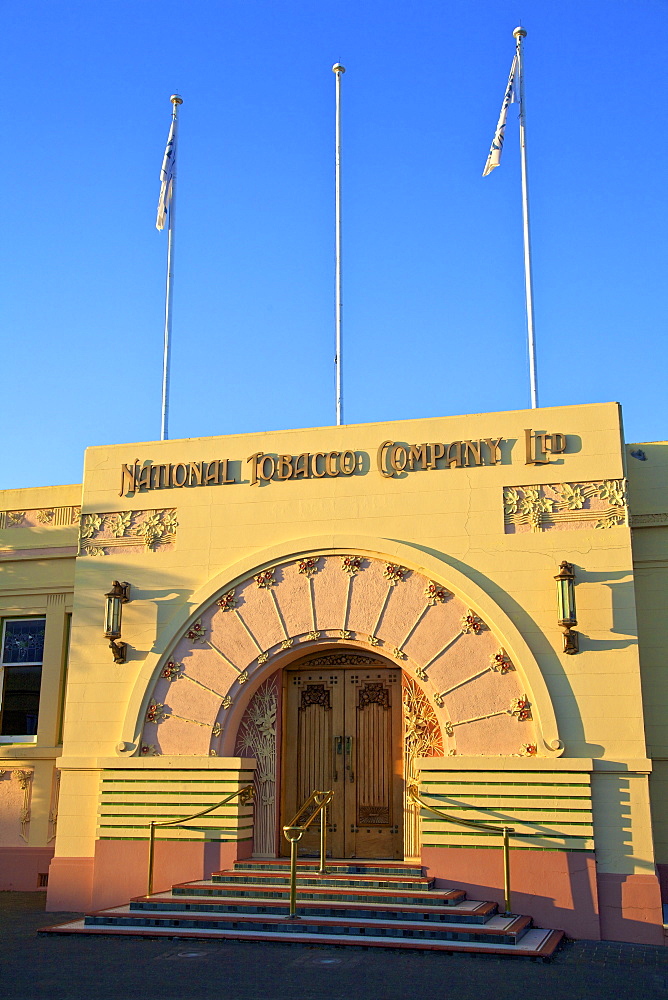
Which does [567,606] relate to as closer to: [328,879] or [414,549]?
[414,549]

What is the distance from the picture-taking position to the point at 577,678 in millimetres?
12078

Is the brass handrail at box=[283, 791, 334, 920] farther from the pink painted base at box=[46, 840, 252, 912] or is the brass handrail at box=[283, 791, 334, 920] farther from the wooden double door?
the pink painted base at box=[46, 840, 252, 912]

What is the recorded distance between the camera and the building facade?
11.9 meters

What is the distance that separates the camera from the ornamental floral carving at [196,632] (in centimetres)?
1369

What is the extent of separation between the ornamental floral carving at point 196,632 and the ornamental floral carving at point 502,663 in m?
3.89

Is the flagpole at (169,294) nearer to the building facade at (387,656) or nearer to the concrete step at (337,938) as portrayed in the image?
the building facade at (387,656)

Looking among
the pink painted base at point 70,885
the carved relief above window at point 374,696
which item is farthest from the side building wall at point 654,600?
the pink painted base at point 70,885

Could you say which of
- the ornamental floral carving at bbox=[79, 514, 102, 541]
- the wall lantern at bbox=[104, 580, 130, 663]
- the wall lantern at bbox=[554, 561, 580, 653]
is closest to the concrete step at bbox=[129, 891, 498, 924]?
the wall lantern at bbox=[554, 561, 580, 653]

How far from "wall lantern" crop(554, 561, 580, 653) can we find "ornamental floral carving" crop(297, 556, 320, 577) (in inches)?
124

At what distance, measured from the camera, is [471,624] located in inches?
496

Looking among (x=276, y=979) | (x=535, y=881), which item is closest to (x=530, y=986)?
(x=276, y=979)

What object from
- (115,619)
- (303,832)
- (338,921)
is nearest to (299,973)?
(338,921)

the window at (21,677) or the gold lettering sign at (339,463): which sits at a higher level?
the gold lettering sign at (339,463)

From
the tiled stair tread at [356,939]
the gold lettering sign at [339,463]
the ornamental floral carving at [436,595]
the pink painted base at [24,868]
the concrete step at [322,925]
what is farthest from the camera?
the pink painted base at [24,868]
